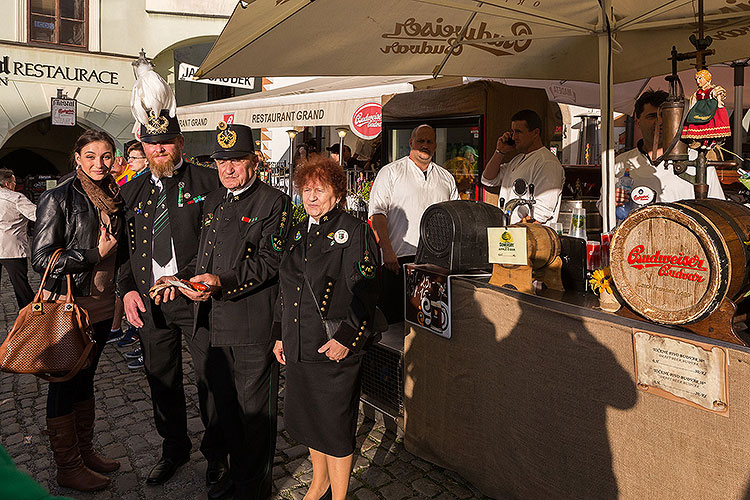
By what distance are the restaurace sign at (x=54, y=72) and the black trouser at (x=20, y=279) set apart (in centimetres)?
993

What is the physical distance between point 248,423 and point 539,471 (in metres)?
1.41

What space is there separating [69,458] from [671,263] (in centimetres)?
305

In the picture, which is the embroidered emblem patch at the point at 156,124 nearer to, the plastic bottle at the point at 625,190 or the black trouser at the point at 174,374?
the black trouser at the point at 174,374

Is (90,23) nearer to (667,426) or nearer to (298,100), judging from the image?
(298,100)

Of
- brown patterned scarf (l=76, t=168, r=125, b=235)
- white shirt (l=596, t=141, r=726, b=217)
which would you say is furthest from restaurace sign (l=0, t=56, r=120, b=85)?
white shirt (l=596, t=141, r=726, b=217)

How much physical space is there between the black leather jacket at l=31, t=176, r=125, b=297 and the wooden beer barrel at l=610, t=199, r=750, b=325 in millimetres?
2532

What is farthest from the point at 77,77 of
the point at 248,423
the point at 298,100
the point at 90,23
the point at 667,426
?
the point at 667,426

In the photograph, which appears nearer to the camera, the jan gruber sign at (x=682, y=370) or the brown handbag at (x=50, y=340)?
the jan gruber sign at (x=682, y=370)

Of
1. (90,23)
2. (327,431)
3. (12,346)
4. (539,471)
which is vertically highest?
(90,23)

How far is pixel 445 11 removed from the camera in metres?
4.01

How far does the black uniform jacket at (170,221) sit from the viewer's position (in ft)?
10.5

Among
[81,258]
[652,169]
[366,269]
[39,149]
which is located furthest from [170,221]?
[39,149]

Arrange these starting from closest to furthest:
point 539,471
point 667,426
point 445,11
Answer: point 667,426, point 539,471, point 445,11

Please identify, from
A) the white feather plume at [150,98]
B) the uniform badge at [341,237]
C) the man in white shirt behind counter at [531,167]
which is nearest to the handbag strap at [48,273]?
the white feather plume at [150,98]
